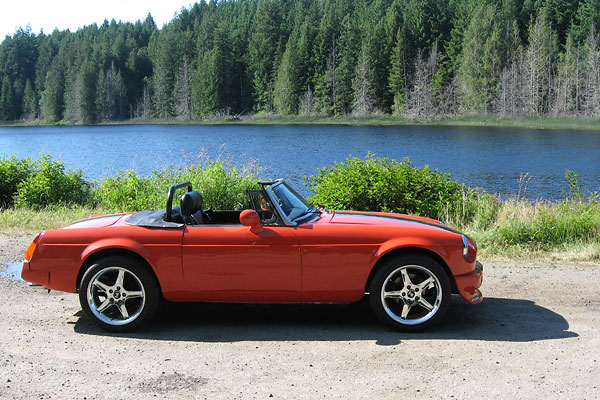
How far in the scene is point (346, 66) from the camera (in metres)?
108

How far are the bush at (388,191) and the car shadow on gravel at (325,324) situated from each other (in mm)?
5594

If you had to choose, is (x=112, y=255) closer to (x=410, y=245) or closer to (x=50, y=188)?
(x=410, y=245)

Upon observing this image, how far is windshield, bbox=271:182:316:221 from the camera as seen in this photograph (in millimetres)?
5867

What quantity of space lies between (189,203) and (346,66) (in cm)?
10570

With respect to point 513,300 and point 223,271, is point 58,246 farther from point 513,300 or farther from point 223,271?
point 513,300

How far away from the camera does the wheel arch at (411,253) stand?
18.2 ft

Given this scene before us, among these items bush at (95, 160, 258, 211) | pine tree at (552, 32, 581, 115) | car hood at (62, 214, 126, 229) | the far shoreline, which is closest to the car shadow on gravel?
car hood at (62, 214, 126, 229)

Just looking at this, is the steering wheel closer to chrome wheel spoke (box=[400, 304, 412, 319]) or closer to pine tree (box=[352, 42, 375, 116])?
chrome wheel spoke (box=[400, 304, 412, 319])

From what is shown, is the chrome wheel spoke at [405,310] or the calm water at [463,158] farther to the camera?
the calm water at [463,158]

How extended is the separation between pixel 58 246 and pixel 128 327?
105 centimetres

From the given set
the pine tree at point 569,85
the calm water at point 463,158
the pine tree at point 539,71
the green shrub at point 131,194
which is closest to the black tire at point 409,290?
the green shrub at point 131,194

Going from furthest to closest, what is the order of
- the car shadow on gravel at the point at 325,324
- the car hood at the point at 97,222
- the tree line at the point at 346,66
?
the tree line at the point at 346,66 → the car hood at the point at 97,222 → the car shadow on gravel at the point at 325,324

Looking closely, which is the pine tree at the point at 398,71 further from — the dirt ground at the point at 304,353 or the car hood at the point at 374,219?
the dirt ground at the point at 304,353

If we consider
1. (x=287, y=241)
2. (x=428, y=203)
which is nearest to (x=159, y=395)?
(x=287, y=241)
